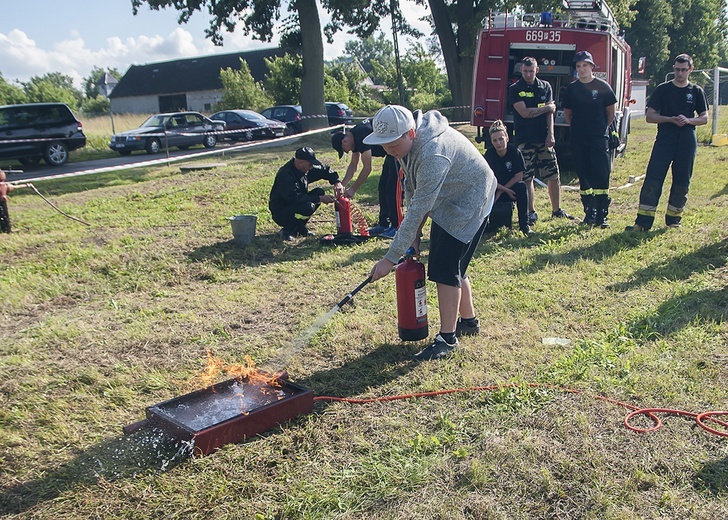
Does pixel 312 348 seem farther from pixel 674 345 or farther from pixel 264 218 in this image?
pixel 264 218

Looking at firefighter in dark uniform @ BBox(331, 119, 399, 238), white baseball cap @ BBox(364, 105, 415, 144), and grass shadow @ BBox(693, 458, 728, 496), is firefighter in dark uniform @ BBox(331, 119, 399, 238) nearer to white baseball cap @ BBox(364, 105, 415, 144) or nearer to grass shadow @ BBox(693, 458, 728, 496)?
white baseball cap @ BBox(364, 105, 415, 144)

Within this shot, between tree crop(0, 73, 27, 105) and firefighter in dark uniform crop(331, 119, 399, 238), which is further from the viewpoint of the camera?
tree crop(0, 73, 27, 105)

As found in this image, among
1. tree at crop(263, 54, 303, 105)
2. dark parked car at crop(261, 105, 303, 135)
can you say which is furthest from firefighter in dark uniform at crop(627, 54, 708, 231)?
tree at crop(263, 54, 303, 105)

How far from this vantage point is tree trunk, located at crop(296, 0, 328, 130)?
774 inches

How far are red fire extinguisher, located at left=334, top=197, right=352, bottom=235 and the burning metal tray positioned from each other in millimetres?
3853

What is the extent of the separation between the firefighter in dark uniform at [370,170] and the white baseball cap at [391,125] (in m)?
3.48

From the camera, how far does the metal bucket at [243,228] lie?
7.56 meters

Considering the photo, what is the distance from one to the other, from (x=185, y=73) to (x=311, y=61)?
37.3 m

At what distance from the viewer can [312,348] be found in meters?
4.64

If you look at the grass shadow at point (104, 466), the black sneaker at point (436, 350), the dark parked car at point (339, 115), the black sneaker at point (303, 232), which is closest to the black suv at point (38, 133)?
the dark parked car at point (339, 115)

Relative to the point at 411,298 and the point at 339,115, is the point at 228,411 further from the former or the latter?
the point at 339,115

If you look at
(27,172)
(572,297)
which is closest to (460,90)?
(27,172)

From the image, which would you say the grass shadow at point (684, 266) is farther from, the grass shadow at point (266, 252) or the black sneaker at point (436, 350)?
the grass shadow at point (266, 252)

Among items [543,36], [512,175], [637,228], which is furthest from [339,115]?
[637,228]
